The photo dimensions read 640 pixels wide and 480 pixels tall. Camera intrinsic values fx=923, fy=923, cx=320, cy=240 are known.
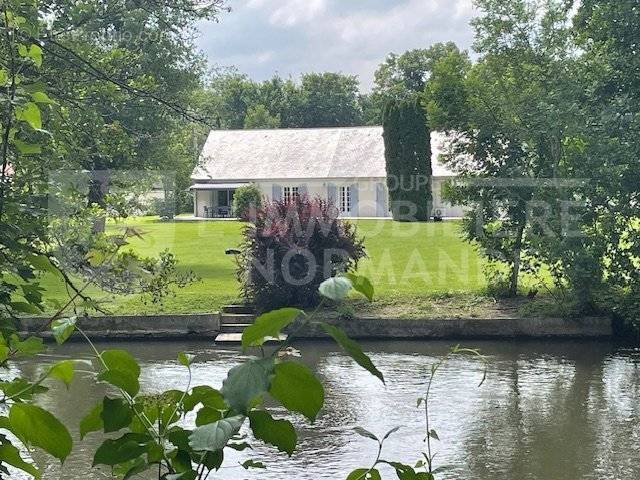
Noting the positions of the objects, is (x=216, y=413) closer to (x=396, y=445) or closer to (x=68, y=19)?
(x=396, y=445)

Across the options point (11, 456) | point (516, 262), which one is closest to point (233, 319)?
point (516, 262)

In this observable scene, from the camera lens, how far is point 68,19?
398 inches

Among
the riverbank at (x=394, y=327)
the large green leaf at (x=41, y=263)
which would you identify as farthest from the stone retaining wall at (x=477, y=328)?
the large green leaf at (x=41, y=263)

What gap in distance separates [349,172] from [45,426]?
1756 inches

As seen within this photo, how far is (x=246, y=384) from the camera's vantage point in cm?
112

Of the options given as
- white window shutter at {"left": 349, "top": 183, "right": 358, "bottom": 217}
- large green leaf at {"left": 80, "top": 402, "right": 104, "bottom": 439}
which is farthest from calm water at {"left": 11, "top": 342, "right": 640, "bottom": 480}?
white window shutter at {"left": 349, "top": 183, "right": 358, "bottom": 217}

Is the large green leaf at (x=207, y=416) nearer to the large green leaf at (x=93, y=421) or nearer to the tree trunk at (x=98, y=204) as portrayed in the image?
the large green leaf at (x=93, y=421)

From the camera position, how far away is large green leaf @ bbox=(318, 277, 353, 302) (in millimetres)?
1131

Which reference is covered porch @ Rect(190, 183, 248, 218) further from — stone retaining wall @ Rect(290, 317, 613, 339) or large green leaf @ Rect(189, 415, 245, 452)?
large green leaf @ Rect(189, 415, 245, 452)

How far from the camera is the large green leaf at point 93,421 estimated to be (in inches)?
54.2

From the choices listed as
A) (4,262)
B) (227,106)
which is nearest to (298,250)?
(4,262)

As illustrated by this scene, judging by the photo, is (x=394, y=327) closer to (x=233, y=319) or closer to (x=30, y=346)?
(x=233, y=319)

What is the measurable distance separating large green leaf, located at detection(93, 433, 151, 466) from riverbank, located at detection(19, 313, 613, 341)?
43.6 feet

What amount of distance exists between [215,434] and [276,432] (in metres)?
0.12
